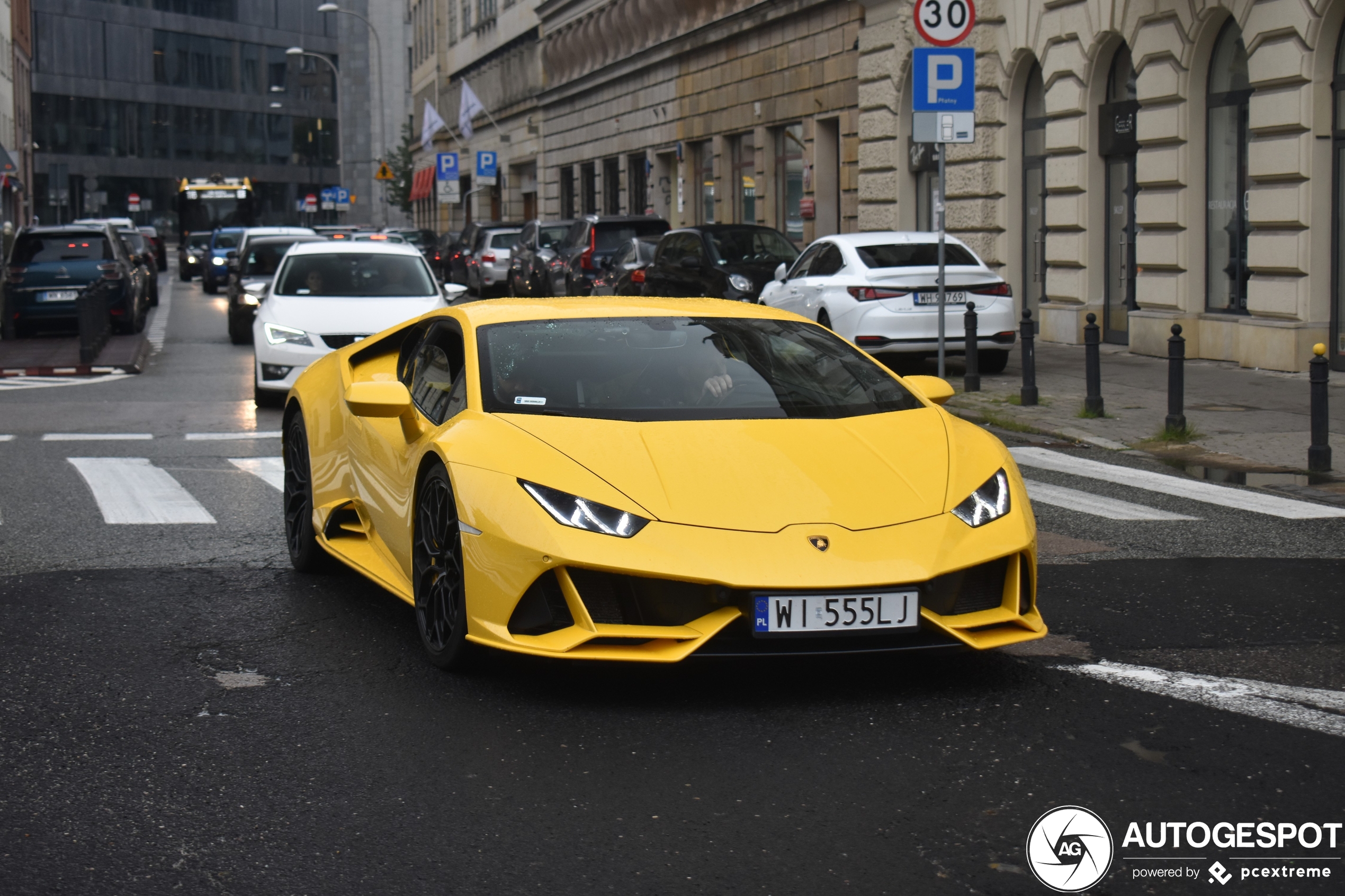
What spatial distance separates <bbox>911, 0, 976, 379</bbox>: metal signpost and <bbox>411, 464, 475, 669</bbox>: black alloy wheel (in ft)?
32.0

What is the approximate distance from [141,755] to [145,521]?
4490mm

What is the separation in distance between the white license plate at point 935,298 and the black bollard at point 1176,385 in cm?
468

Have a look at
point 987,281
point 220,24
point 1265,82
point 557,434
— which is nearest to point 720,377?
point 557,434

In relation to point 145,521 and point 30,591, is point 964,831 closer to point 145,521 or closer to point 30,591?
point 30,591

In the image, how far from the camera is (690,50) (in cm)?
3816

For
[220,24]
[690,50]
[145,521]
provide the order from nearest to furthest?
[145,521] < [690,50] < [220,24]

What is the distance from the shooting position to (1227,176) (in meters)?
18.8

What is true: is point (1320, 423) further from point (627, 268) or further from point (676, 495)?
point (627, 268)

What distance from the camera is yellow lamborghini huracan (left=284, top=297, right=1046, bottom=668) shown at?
496 centimetres

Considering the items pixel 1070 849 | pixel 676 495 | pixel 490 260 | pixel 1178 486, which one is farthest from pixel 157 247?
pixel 1070 849

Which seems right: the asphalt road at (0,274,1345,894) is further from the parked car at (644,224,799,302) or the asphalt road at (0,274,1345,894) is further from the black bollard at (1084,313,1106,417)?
the parked car at (644,224,799,302)

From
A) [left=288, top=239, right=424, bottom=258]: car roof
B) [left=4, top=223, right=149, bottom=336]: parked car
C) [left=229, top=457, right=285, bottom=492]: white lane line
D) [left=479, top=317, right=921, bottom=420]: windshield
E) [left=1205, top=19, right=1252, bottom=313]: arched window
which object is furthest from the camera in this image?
[left=4, top=223, right=149, bottom=336]: parked car

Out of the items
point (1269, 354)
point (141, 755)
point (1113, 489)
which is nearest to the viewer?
point (141, 755)

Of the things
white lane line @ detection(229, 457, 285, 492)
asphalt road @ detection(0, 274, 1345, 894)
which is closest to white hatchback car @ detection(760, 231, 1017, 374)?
white lane line @ detection(229, 457, 285, 492)
